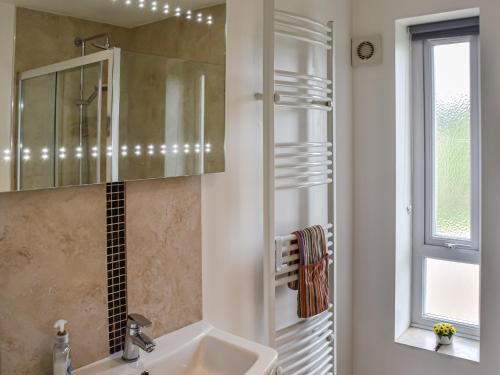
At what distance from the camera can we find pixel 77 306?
1304 mm

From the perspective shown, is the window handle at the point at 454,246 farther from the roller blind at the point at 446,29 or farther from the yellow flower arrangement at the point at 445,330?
the roller blind at the point at 446,29

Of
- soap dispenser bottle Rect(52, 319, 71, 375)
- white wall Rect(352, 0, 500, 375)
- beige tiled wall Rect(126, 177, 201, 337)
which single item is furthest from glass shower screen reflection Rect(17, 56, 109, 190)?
white wall Rect(352, 0, 500, 375)

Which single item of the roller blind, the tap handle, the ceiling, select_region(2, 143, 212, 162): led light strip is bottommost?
the tap handle

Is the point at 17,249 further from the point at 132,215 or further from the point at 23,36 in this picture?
the point at 23,36

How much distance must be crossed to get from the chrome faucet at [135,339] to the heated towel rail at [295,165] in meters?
0.61

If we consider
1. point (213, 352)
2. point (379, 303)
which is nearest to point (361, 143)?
point (379, 303)

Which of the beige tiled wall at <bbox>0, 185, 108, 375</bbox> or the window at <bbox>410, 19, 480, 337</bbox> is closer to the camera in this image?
the beige tiled wall at <bbox>0, 185, 108, 375</bbox>

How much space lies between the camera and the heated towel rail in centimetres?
180

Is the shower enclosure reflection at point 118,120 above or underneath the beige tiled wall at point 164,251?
above

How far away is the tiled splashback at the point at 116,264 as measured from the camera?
4.54 feet

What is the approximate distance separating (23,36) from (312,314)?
1.48 m

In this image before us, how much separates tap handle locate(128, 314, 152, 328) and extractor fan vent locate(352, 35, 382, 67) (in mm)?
1835

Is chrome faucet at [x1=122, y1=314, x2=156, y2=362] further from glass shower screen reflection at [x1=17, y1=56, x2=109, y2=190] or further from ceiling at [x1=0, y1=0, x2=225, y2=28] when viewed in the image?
ceiling at [x1=0, y1=0, x2=225, y2=28]

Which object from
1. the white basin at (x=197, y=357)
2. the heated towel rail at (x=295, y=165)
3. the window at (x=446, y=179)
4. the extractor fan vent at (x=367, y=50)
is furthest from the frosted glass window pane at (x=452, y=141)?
the white basin at (x=197, y=357)
